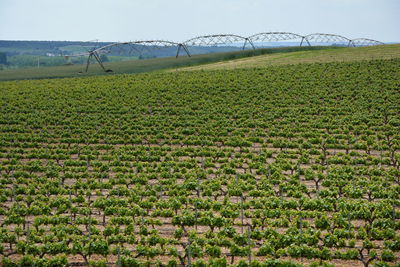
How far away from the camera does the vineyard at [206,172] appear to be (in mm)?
17297

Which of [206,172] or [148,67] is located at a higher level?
[148,67]

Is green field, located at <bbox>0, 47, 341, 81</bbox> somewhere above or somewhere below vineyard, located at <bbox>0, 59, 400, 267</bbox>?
above

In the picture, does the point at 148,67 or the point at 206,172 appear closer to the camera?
the point at 206,172

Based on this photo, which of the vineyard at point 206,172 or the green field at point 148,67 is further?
the green field at point 148,67

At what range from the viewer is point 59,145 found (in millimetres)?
33812

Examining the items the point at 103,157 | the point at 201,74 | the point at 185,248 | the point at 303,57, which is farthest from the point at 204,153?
the point at 303,57

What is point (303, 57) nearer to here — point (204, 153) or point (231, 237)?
point (204, 153)

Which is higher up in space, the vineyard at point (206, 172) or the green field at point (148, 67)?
the green field at point (148, 67)

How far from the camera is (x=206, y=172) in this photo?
1077 inches

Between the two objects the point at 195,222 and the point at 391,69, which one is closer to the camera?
the point at 195,222

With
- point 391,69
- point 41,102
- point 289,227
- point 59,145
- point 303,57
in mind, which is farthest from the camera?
point 303,57

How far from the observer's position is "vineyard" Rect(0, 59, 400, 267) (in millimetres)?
17297

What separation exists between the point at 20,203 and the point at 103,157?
8.29m

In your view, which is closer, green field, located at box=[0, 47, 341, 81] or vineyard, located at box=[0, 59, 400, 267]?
vineyard, located at box=[0, 59, 400, 267]
